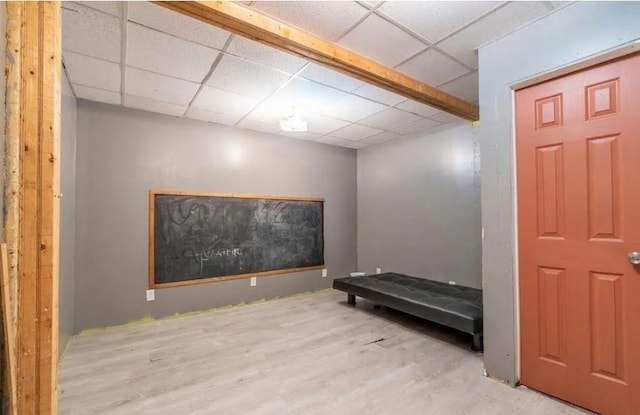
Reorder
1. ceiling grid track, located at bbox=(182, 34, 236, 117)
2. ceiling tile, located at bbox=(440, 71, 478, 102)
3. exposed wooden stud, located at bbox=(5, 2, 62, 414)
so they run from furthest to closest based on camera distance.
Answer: ceiling tile, located at bbox=(440, 71, 478, 102) → ceiling grid track, located at bbox=(182, 34, 236, 117) → exposed wooden stud, located at bbox=(5, 2, 62, 414)

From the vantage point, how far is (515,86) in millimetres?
2059

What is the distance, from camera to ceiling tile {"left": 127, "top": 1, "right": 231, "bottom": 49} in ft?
5.91

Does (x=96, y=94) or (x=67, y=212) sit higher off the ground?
(x=96, y=94)

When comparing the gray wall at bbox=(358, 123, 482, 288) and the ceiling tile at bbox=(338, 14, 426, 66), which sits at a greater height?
the ceiling tile at bbox=(338, 14, 426, 66)

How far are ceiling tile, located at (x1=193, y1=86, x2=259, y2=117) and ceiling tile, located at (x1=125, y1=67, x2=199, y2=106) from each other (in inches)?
4.2

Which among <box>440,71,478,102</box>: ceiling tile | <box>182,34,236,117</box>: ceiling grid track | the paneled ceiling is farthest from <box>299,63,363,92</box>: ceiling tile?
<box>440,71,478,102</box>: ceiling tile

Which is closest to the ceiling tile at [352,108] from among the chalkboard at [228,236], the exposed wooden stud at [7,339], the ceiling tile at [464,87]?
the ceiling tile at [464,87]

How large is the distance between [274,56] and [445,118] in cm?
243

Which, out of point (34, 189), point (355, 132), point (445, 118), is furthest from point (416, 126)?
point (34, 189)

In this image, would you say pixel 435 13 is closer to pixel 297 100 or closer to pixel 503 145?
pixel 503 145

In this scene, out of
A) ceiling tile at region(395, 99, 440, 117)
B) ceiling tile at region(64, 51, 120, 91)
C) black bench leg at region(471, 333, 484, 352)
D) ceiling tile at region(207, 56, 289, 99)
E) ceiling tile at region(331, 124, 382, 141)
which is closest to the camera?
ceiling tile at region(64, 51, 120, 91)

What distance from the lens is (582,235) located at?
179cm

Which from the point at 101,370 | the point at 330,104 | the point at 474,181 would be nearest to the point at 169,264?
the point at 101,370

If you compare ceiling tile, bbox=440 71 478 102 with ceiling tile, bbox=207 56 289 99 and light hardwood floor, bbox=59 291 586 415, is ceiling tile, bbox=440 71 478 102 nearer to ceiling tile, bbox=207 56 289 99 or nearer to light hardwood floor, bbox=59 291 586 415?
ceiling tile, bbox=207 56 289 99
